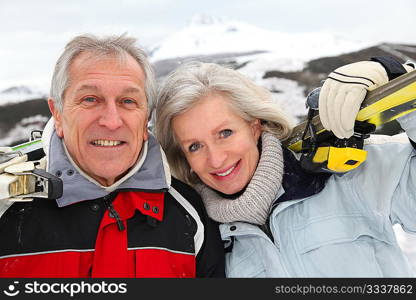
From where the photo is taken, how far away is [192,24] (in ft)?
187

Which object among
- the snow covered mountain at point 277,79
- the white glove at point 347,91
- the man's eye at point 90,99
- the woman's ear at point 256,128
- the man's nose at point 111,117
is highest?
the white glove at point 347,91

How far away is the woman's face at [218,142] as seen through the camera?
1.98 metres

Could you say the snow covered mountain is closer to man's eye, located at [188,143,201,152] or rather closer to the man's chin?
man's eye, located at [188,143,201,152]

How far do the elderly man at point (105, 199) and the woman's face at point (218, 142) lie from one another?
0.56ft

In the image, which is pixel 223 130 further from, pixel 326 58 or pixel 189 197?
pixel 326 58

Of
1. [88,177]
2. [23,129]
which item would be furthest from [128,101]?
[23,129]

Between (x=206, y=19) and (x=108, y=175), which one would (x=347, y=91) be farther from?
(x=206, y=19)

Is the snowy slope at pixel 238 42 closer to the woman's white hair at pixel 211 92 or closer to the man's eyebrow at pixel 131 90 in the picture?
the woman's white hair at pixel 211 92

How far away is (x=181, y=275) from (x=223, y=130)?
675mm

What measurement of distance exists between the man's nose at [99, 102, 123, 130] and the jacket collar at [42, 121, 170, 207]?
8.5 inches

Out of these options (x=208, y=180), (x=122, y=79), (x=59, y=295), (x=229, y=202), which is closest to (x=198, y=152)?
(x=208, y=180)

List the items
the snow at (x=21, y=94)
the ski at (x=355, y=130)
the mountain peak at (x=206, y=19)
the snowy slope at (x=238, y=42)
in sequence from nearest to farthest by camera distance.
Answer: the ski at (x=355, y=130), the snow at (x=21, y=94), the snowy slope at (x=238, y=42), the mountain peak at (x=206, y=19)

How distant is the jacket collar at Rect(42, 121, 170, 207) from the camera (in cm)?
177

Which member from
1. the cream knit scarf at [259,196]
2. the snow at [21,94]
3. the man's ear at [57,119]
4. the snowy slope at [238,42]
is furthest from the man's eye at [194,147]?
the snowy slope at [238,42]
